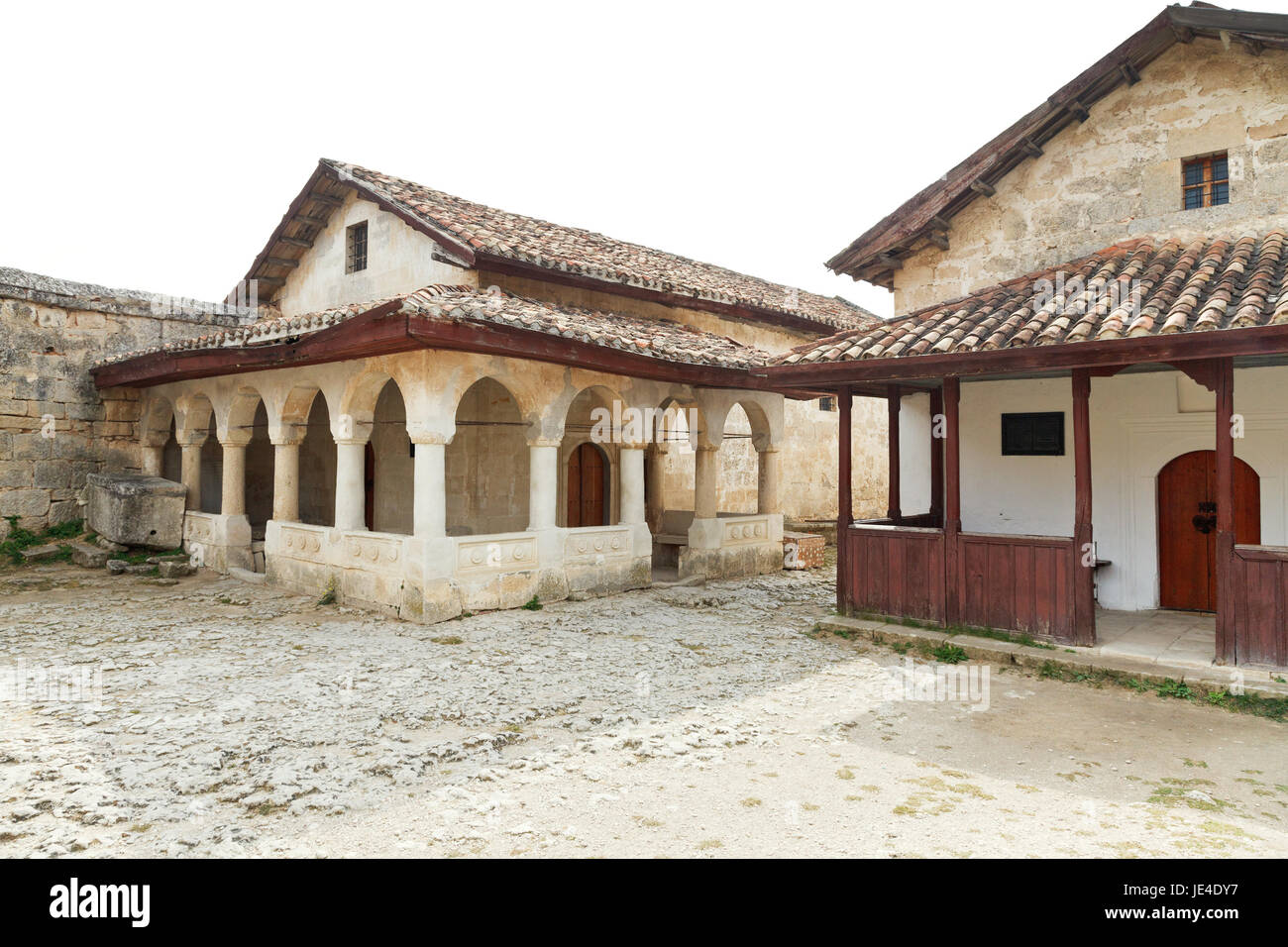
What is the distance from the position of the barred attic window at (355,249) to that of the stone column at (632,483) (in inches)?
225

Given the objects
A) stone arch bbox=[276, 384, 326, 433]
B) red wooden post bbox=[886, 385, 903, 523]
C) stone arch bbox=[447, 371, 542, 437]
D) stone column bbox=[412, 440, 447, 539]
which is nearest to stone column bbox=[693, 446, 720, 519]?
red wooden post bbox=[886, 385, 903, 523]

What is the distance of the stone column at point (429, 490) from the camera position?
28.5ft

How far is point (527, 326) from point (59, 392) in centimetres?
940

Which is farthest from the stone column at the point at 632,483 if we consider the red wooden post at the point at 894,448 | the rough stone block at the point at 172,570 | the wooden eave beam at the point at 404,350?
the rough stone block at the point at 172,570

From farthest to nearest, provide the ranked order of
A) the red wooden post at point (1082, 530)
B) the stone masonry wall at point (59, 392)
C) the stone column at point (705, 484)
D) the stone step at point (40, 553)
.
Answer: the stone masonry wall at point (59, 392), the stone column at point (705, 484), the stone step at point (40, 553), the red wooden post at point (1082, 530)

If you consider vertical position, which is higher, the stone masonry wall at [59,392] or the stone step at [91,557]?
the stone masonry wall at [59,392]

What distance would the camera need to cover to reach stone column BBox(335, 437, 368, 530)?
9.72 m

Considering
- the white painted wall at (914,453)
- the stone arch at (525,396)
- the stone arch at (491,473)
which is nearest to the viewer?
the stone arch at (525,396)

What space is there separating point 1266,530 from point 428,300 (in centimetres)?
833

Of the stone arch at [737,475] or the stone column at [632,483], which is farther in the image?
the stone arch at [737,475]

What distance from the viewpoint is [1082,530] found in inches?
272

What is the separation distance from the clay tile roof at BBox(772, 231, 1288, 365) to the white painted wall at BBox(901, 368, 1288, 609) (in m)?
1.09

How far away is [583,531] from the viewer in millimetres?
10281

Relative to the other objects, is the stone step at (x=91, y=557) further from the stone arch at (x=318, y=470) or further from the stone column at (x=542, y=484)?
the stone column at (x=542, y=484)
